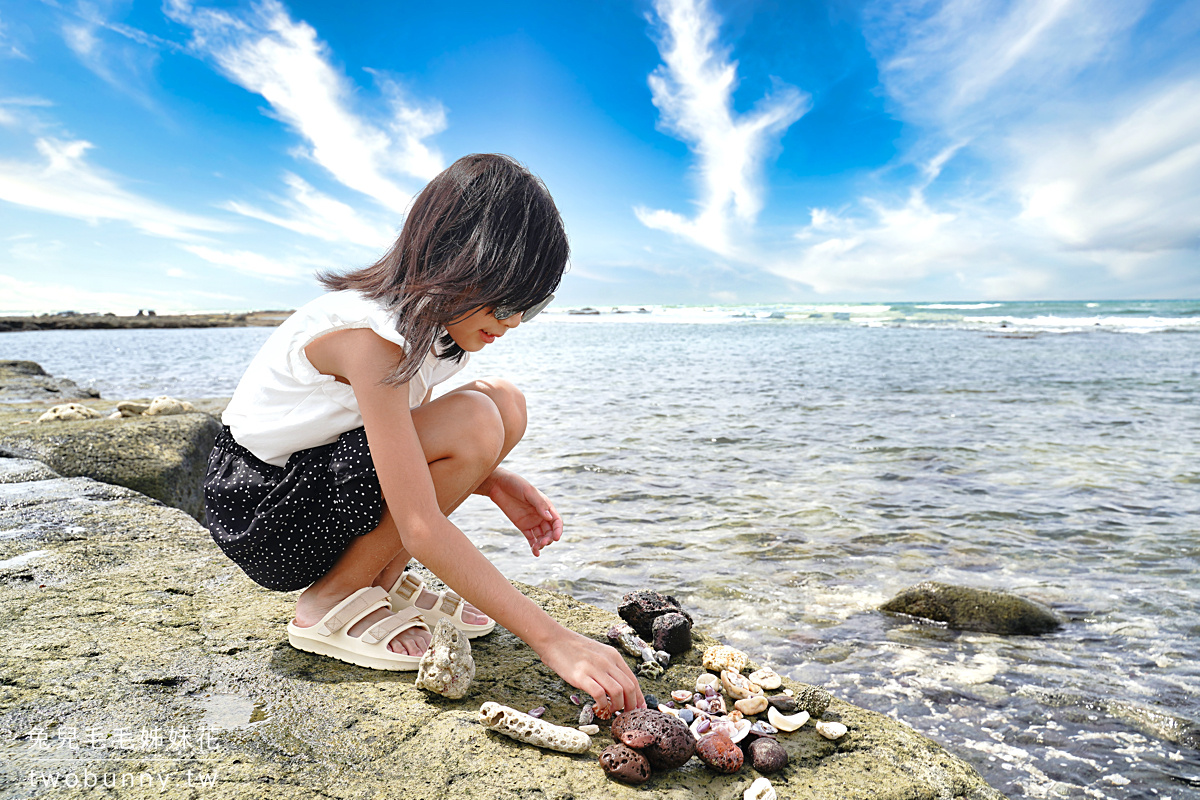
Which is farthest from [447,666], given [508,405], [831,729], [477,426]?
[831,729]

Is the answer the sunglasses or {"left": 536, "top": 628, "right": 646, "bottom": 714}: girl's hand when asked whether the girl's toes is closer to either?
{"left": 536, "top": 628, "right": 646, "bottom": 714}: girl's hand

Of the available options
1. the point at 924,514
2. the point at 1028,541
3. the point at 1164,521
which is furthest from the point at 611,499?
the point at 1164,521

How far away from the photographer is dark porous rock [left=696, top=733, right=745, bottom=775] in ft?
5.33

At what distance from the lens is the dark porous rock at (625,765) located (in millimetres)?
1519

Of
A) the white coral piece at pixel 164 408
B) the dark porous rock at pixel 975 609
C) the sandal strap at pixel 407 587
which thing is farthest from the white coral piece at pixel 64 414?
the dark porous rock at pixel 975 609

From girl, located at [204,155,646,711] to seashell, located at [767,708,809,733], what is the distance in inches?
17.8

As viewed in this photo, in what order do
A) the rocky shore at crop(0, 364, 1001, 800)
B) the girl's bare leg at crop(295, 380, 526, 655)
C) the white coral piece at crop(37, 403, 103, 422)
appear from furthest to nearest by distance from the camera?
the white coral piece at crop(37, 403, 103, 422) → the girl's bare leg at crop(295, 380, 526, 655) → the rocky shore at crop(0, 364, 1001, 800)

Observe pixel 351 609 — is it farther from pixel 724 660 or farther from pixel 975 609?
pixel 975 609

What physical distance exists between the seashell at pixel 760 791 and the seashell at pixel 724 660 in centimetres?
60

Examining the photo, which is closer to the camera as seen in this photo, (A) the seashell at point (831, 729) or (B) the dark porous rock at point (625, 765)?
(B) the dark porous rock at point (625, 765)

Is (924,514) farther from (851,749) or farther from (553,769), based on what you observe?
(553,769)

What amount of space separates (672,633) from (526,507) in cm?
67


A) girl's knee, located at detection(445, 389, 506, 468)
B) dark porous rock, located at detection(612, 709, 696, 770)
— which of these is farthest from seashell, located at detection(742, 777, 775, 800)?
girl's knee, located at detection(445, 389, 506, 468)

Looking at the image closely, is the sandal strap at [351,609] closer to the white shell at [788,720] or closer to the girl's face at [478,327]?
the girl's face at [478,327]
